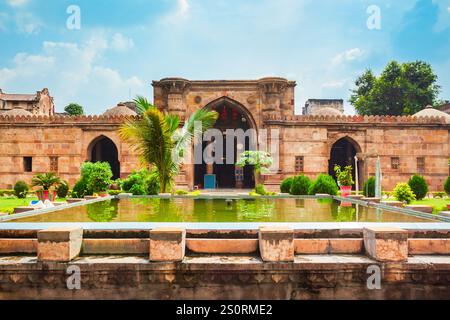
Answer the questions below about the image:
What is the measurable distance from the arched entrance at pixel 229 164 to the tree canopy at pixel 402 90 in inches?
673

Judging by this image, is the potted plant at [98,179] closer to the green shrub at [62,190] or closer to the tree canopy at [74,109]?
the green shrub at [62,190]

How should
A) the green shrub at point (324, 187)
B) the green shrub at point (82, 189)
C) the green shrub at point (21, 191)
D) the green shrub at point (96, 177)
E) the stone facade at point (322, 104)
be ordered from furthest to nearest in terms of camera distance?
1. the stone facade at point (322, 104)
2. the green shrub at point (21, 191)
3. the green shrub at point (324, 187)
4. the green shrub at point (82, 189)
5. the green shrub at point (96, 177)

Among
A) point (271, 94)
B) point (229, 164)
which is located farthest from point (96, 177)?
point (229, 164)

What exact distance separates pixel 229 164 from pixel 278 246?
2408 cm

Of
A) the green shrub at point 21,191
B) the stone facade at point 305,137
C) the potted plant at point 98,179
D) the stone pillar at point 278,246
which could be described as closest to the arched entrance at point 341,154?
the stone facade at point 305,137

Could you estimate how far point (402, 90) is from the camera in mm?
36438

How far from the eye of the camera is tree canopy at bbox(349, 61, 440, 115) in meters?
36.1

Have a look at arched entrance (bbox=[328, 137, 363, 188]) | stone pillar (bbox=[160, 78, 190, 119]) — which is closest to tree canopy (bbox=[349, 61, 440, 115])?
arched entrance (bbox=[328, 137, 363, 188])

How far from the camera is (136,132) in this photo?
48.0 feet

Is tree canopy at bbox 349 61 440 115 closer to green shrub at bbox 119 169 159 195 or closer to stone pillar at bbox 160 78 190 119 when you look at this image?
stone pillar at bbox 160 78 190 119

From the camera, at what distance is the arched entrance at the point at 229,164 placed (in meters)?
26.2

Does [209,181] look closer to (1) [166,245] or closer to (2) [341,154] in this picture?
(2) [341,154]

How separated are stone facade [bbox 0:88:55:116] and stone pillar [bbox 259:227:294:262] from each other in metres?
43.9
